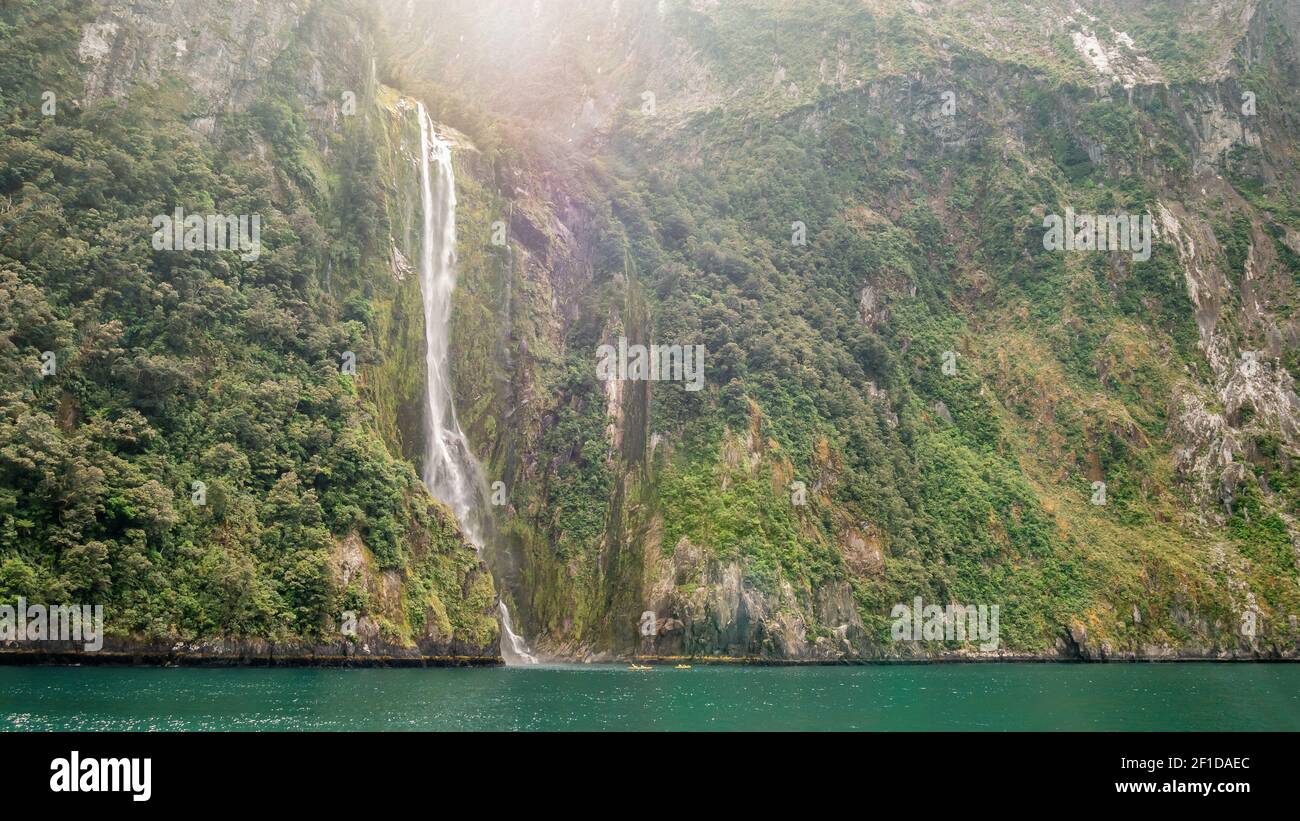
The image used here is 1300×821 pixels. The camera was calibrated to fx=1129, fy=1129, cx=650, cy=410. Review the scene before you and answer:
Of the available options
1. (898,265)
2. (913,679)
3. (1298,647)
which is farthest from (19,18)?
(1298,647)

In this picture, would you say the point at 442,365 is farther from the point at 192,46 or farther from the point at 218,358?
the point at 192,46

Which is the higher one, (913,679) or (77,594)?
(77,594)

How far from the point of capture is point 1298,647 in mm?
90688

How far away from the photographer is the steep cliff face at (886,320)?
86.6m

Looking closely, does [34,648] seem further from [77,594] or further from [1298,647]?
[1298,647]

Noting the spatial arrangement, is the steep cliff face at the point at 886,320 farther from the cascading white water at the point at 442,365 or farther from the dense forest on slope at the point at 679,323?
the cascading white water at the point at 442,365

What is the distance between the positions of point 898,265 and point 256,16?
215ft

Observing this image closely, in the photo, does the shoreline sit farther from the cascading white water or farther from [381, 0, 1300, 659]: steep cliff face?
the cascading white water

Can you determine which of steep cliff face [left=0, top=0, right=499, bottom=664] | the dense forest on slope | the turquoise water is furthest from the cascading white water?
the turquoise water

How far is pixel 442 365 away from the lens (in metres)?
86.9

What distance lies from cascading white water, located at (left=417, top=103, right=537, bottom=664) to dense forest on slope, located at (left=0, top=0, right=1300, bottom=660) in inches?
73.1

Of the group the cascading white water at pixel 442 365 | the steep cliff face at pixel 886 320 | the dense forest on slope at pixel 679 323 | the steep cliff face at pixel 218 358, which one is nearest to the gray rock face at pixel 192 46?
the steep cliff face at pixel 218 358

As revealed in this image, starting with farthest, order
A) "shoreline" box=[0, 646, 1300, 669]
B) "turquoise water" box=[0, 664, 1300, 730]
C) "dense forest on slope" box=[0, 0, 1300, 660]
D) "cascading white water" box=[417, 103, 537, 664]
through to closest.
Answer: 1. "cascading white water" box=[417, 103, 537, 664]
2. "dense forest on slope" box=[0, 0, 1300, 660]
3. "shoreline" box=[0, 646, 1300, 669]
4. "turquoise water" box=[0, 664, 1300, 730]

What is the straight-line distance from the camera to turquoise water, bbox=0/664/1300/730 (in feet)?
119
